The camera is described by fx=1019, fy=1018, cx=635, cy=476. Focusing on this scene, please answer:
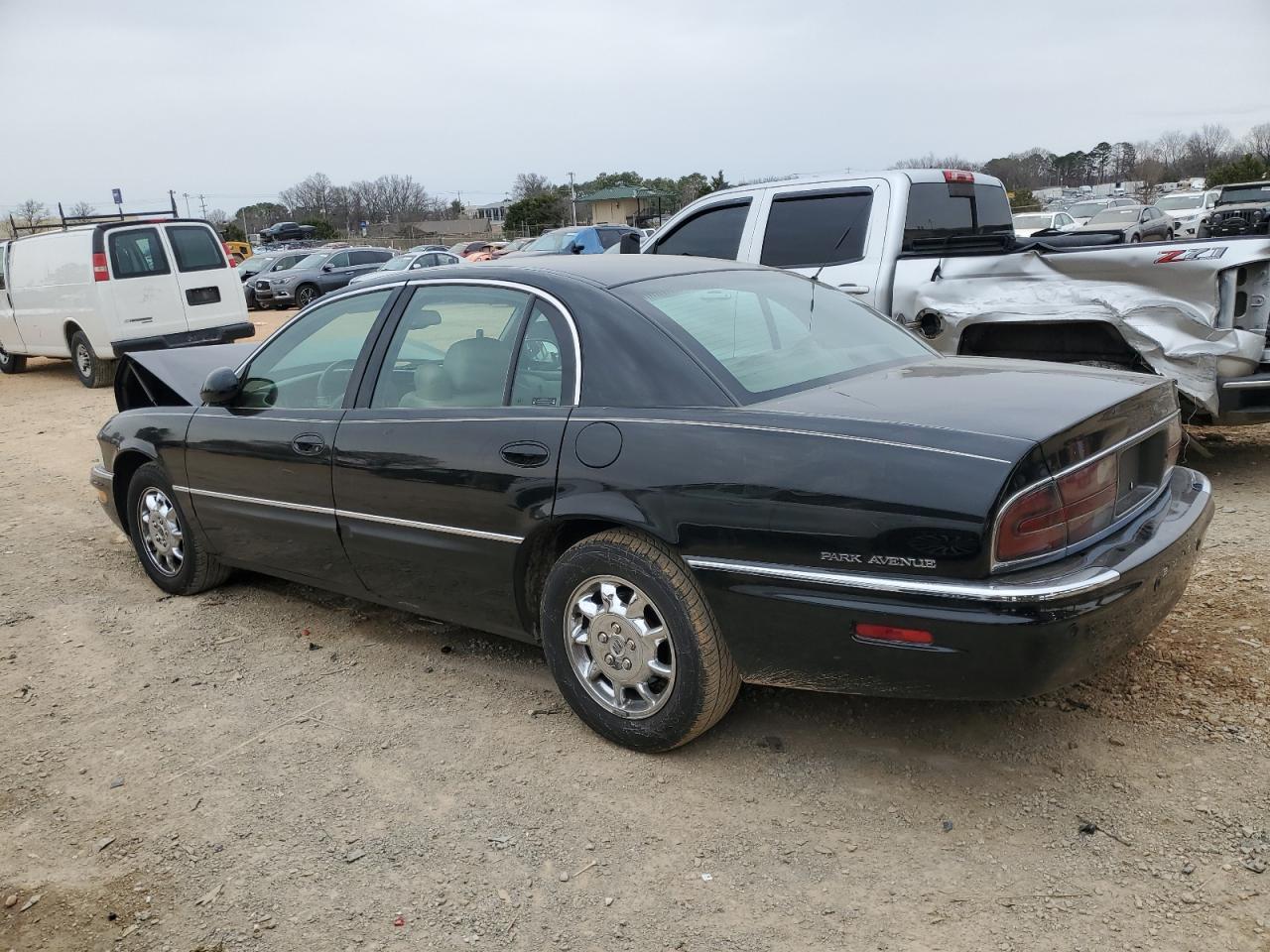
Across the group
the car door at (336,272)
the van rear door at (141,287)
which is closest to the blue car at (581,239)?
the car door at (336,272)

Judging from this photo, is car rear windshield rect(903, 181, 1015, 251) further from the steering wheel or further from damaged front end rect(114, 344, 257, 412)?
damaged front end rect(114, 344, 257, 412)

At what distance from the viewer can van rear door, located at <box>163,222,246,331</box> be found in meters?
13.2

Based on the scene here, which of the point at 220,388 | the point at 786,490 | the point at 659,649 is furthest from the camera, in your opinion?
the point at 220,388

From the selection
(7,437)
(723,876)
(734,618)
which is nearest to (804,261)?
(734,618)

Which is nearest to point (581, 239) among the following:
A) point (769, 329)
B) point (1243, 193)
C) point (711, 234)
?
point (711, 234)

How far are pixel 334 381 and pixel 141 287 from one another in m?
10.3

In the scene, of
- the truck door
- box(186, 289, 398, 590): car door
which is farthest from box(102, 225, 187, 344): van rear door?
box(186, 289, 398, 590): car door

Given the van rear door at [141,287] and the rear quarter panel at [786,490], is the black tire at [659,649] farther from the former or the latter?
the van rear door at [141,287]

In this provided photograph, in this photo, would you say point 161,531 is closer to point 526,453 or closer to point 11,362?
point 526,453

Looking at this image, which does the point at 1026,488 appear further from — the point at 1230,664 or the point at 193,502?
the point at 193,502

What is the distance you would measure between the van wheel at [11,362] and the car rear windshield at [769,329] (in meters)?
15.0

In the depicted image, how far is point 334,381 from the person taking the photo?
4.23 m

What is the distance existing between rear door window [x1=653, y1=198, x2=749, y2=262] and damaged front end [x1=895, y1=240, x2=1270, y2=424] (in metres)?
1.76

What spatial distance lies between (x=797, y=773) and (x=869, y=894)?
0.59 m
